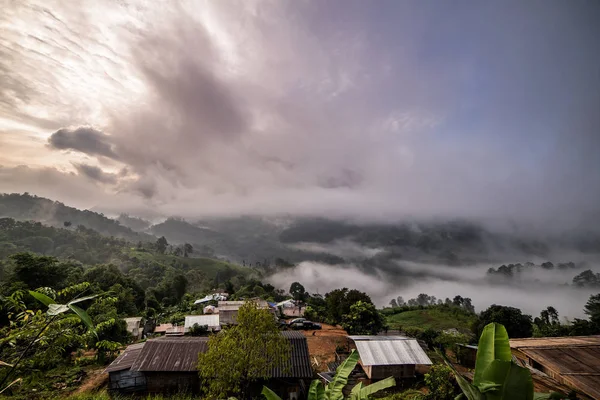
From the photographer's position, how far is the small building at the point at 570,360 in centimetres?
593

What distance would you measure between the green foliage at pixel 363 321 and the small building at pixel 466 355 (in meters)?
11.6

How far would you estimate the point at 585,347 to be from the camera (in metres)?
7.21

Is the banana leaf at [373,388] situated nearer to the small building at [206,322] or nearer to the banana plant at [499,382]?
the banana plant at [499,382]

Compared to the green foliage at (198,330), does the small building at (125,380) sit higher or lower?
lower

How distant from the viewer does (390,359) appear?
22750 millimetres

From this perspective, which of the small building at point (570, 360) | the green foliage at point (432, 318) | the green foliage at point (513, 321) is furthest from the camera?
the green foliage at point (432, 318)

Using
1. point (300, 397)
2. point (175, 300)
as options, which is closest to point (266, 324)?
point (300, 397)

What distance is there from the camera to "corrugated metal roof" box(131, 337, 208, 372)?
19562 millimetres

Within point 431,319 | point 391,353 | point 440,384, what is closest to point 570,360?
point 440,384

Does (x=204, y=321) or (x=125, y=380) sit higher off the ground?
(x=204, y=321)

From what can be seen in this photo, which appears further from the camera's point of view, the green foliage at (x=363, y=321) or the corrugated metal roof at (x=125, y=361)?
the green foliage at (x=363, y=321)

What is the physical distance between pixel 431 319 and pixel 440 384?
183 feet

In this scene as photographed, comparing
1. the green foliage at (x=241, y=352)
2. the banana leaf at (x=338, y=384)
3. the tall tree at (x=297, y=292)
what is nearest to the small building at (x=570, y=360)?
the banana leaf at (x=338, y=384)

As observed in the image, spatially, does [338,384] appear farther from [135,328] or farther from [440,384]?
[135,328]
